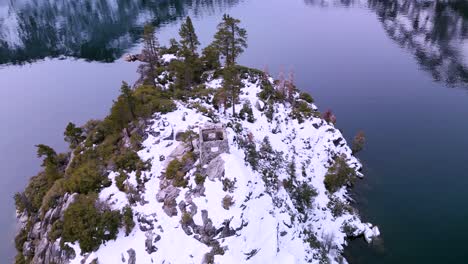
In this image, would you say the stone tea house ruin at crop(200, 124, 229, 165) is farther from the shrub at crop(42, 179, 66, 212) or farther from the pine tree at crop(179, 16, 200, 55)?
the pine tree at crop(179, 16, 200, 55)

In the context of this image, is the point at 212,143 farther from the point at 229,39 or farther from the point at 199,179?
the point at 229,39

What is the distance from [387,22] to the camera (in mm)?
147750

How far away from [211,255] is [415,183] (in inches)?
1842

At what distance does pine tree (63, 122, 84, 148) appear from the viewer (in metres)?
60.8

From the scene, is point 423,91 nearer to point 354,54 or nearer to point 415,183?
point 354,54

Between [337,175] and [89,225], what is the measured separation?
42106 mm

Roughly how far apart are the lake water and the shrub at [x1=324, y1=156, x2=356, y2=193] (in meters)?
5.59

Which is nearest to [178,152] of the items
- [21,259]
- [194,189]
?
[194,189]

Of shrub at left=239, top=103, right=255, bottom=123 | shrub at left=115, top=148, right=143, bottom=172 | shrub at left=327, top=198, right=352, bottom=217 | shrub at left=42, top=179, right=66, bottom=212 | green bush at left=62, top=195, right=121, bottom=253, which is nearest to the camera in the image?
green bush at left=62, top=195, right=121, bottom=253

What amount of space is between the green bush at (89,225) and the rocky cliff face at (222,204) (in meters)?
1.20

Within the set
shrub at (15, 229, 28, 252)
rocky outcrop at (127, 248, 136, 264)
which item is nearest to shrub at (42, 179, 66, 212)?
shrub at (15, 229, 28, 252)

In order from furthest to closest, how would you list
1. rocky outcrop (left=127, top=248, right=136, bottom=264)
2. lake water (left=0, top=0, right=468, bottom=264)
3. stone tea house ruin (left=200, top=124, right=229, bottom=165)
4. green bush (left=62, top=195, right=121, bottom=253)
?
lake water (left=0, top=0, right=468, bottom=264) < stone tea house ruin (left=200, top=124, right=229, bottom=165) < green bush (left=62, top=195, right=121, bottom=253) < rocky outcrop (left=127, top=248, right=136, bottom=264)

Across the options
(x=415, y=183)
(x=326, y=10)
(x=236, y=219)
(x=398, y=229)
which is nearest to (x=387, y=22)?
(x=326, y=10)

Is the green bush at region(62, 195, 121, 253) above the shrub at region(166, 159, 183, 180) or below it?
below
